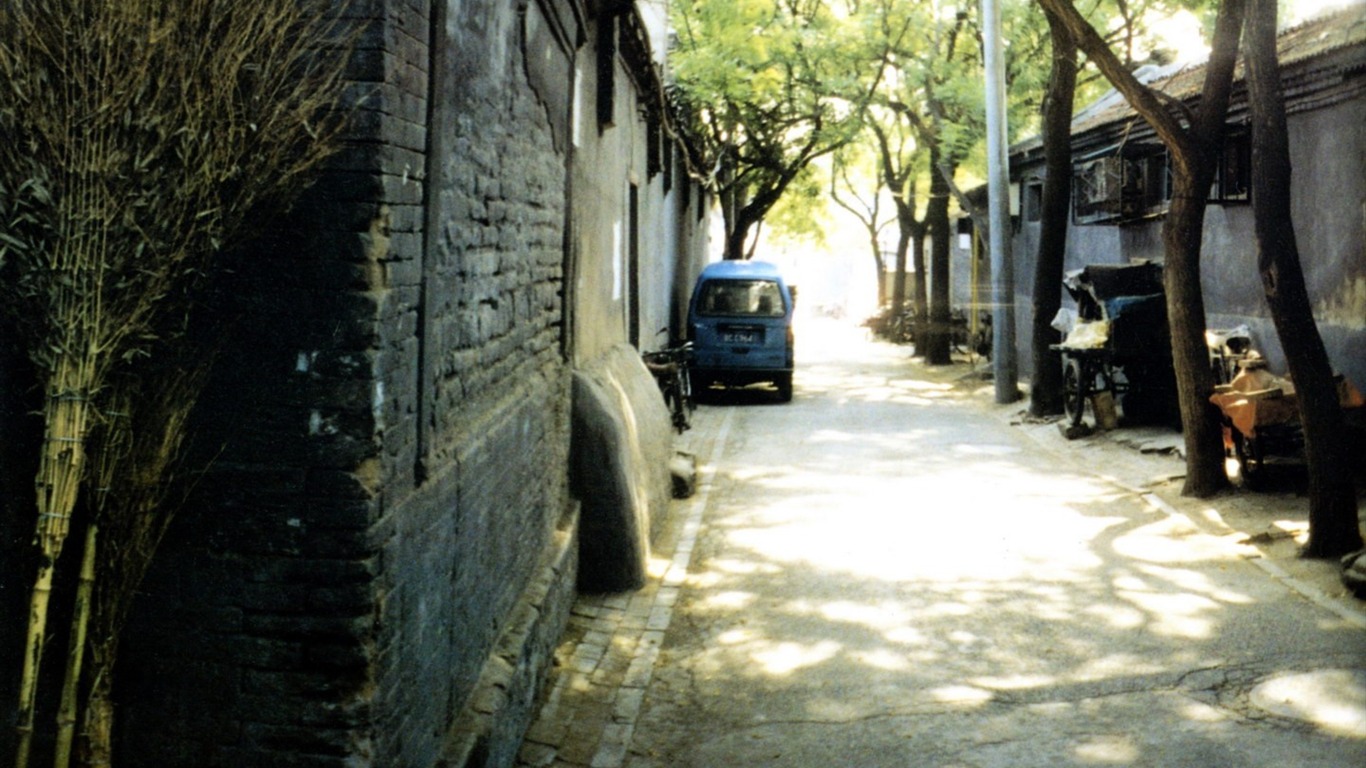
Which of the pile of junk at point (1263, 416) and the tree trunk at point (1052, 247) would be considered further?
the tree trunk at point (1052, 247)

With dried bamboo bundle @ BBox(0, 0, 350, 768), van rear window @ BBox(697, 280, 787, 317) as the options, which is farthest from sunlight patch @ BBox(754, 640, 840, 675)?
van rear window @ BBox(697, 280, 787, 317)

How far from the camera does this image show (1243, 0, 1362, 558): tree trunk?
8820 mm

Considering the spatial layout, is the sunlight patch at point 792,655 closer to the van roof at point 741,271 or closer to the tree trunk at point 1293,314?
the tree trunk at point 1293,314

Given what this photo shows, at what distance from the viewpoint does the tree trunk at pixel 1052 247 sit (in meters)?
16.1

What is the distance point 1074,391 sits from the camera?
603 inches

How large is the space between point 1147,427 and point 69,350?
13.4m

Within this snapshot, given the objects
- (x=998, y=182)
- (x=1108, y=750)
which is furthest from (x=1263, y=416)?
(x=998, y=182)

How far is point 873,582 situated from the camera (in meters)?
8.45

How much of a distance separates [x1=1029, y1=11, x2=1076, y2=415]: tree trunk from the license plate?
4242mm

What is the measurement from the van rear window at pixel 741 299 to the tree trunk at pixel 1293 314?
1074cm

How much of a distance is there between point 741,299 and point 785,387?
148cm

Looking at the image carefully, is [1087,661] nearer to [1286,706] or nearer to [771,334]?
[1286,706]

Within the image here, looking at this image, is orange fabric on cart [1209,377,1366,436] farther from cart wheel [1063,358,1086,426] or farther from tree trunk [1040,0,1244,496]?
cart wheel [1063,358,1086,426]

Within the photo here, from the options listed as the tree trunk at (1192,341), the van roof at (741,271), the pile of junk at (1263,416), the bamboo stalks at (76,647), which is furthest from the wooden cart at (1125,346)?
the bamboo stalks at (76,647)
